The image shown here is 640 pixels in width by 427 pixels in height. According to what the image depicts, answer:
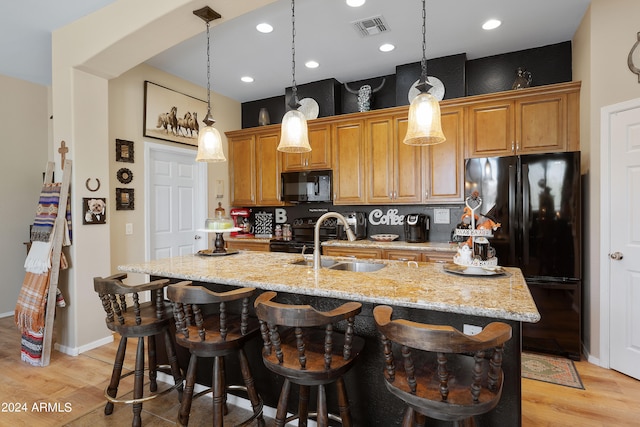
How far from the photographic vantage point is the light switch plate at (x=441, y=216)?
4.04m

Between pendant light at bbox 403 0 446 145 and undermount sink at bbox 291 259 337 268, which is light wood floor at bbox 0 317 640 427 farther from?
pendant light at bbox 403 0 446 145

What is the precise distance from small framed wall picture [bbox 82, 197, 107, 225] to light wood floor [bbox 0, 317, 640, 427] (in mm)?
1233

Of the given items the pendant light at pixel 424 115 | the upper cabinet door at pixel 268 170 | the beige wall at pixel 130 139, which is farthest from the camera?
the upper cabinet door at pixel 268 170

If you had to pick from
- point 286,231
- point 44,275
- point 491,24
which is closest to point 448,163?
point 491,24

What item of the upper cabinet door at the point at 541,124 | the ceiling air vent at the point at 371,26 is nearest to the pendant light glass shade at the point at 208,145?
the ceiling air vent at the point at 371,26

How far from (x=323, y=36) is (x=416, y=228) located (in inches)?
88.9

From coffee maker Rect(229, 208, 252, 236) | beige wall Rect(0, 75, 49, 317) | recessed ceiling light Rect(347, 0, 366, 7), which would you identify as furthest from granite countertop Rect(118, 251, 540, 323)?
beige wall Rect(0, 75, 49, 317)

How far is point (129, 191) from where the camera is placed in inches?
149

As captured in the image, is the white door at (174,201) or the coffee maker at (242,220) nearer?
the white door at (174,201)

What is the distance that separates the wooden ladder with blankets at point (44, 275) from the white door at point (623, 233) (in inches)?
179

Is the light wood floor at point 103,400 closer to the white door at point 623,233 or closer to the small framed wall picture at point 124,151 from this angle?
the white door at point 623,233

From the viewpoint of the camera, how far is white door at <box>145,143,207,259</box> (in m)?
4.12

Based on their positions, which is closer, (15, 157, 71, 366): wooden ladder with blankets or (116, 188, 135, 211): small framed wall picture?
(15, 157, 71, 366): wooden ladder with blankets

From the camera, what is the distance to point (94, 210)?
322 cm
